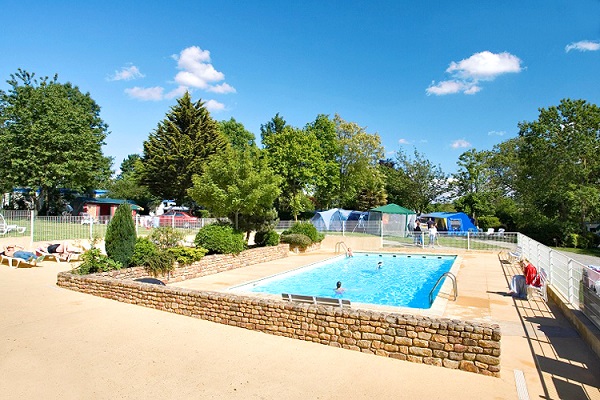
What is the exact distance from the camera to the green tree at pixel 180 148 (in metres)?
36.5

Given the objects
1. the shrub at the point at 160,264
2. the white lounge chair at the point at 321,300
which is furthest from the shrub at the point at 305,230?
the white lounge chair at the point at 321,300

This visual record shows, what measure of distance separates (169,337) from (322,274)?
32.8ft

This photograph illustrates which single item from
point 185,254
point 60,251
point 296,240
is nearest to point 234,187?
point 185,254

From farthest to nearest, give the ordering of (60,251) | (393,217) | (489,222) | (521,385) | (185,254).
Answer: (489,222)
(393,217)
(60,251)
(185,254)
(521,385)

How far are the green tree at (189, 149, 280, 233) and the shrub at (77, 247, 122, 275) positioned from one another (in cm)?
566

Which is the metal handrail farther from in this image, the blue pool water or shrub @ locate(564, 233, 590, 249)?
shrub @ locate(564, 233, 590, 249)

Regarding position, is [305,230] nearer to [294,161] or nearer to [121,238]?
[121,238]

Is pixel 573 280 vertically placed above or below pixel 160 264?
above

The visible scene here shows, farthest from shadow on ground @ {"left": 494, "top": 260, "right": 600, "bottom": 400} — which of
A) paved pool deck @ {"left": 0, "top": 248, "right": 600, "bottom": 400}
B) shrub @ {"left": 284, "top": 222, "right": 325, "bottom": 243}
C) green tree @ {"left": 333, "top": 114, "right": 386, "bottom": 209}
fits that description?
green tree @ {"left": 333, "top": 114, "right": 386, "bottom": 209}

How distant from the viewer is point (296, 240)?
802 inches

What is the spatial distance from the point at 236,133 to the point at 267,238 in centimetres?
3586

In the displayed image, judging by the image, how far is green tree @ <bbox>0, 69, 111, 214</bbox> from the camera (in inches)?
1182

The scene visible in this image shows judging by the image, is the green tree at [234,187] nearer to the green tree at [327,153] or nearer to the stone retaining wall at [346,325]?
the stone retaining wall at [346,325]

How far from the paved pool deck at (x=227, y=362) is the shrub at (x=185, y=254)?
3.82m
